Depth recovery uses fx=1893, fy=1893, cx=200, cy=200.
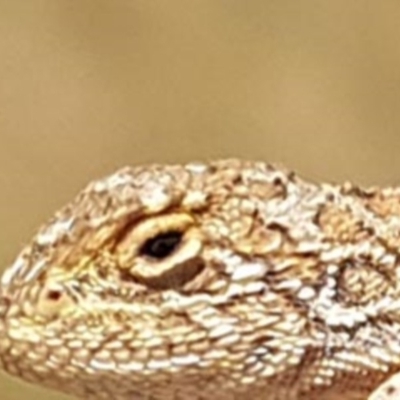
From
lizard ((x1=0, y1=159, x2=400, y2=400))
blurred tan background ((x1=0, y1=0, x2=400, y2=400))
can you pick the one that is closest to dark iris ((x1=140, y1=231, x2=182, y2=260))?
lizard ((x1=0, y1=159, x2=400, y2=400))

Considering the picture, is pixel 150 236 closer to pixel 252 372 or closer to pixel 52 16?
pixel 252 372

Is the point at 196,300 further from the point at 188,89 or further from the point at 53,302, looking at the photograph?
the point at 188,89

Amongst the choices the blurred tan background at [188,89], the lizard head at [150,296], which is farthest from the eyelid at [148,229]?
the blurred tan background at [188,89]

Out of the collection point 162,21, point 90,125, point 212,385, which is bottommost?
point 212,385

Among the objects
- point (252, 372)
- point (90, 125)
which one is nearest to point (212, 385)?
point (252, 372)

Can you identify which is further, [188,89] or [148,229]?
[188,89]

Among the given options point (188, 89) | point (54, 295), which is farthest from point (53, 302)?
point (188, 89)

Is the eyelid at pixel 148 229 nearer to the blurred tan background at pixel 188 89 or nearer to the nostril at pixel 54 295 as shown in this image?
the nostril at pixel 54 295
